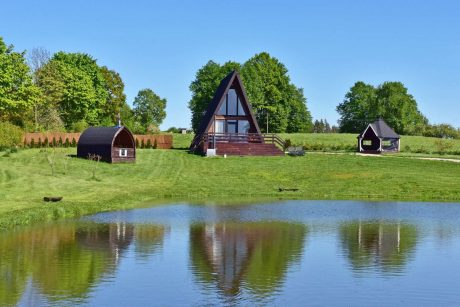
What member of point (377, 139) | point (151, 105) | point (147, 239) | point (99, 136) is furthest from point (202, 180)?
point (151, 105)

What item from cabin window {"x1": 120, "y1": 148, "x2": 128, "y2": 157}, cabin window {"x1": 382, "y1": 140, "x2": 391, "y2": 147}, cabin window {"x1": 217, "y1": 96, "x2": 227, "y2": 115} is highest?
cabin window {"x1": 217, "y1": 96, "x2": 227, "y2": 115}

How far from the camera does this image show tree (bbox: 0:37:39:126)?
75.6 m

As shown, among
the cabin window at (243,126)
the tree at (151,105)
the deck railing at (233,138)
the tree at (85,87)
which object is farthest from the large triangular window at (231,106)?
the tree at (151,105)

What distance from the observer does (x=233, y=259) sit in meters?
21.6

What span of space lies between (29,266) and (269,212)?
57.7 feet

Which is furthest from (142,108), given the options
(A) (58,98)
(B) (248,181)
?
(B) (248,181)

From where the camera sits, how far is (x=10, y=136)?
230 feet

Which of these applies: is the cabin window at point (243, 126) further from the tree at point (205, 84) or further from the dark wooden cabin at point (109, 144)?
the tree at point (205, 84)

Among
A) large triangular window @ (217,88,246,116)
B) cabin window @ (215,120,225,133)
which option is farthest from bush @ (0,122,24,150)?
large triangular window @ (217,88,246,116)

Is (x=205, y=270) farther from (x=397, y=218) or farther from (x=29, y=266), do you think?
(x=397, y=218)

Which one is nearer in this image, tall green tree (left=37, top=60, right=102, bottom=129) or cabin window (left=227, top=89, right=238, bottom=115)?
cabin window (left=227, top=89, right=238, bottom=115)

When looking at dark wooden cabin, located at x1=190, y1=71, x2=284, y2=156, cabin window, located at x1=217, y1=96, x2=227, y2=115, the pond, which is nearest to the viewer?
the pond

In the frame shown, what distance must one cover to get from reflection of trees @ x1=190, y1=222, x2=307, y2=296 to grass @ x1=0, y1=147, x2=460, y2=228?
918cm

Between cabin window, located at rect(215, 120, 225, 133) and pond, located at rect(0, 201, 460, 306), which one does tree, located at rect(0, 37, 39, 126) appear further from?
pond, located at rect(0, 201, 460, 306)
